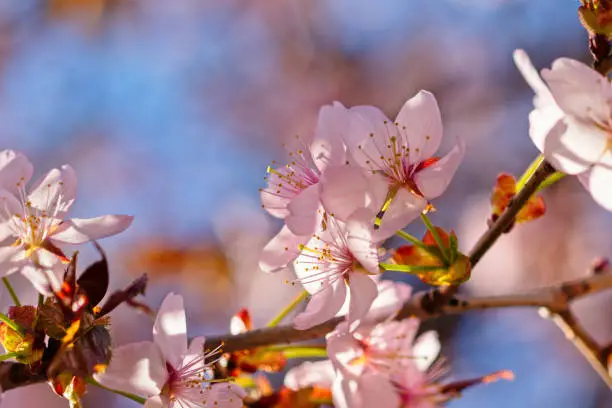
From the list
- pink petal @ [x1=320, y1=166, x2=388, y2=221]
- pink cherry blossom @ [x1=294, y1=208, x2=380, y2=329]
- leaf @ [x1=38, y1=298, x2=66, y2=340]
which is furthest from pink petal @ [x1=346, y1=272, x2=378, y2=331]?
leaf @ [x1=38, y1=298, x2=66, y2=340]

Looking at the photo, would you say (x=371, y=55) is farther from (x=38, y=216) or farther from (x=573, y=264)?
(x=38, y=216)

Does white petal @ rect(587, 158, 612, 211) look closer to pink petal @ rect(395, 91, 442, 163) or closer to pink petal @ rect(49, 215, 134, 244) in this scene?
pink petal @ rect(395, 91, 442, 163)

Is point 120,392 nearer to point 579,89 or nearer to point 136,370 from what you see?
point 136,370

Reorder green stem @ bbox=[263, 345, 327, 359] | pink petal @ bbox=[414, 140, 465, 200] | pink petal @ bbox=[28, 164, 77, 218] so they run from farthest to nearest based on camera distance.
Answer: green stem @ bbox=[263, 345, 327, 359], pink petal @ bbox=[28, 164, 77, 218], pink petal @ bbox=[414, 140, 465, 200]

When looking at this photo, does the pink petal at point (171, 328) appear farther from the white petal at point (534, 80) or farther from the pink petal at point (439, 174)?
the white petal at point (534, 80)

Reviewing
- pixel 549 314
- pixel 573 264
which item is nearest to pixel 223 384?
pixel 549 314

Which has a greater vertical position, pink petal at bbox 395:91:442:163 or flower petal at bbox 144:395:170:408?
pink petal at bbox 395:91:442:163
